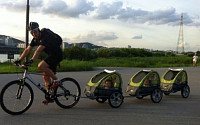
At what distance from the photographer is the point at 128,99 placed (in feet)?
28.3

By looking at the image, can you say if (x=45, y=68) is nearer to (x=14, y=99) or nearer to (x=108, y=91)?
(x=14, y=99)

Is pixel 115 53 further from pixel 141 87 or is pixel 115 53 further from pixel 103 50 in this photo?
pixel 141 87

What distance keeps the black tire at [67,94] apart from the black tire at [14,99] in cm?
69

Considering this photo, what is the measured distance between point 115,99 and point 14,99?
2.40 m

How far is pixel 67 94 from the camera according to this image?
7129 mm

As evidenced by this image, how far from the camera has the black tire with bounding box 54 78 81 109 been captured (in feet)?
23.2

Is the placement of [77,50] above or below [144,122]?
above

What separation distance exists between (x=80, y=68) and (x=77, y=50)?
16.8m

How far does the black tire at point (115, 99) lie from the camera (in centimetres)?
733

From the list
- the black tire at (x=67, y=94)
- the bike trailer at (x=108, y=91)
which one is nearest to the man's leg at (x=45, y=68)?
the black tire at (x=67, y=94)

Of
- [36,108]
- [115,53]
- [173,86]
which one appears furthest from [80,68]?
[115,53]

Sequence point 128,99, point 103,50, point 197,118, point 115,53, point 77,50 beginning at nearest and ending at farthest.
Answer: point 197,118, point 128,99, point 77,50, point 103,50, point 115,53

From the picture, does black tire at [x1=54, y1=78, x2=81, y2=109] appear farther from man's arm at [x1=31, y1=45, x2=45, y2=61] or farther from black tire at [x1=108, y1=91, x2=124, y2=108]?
man's arm at [x1=31, y1=45, x2=45, y2=61]

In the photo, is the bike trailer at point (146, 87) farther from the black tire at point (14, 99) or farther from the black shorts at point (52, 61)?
the black tire at point (14, 99)
